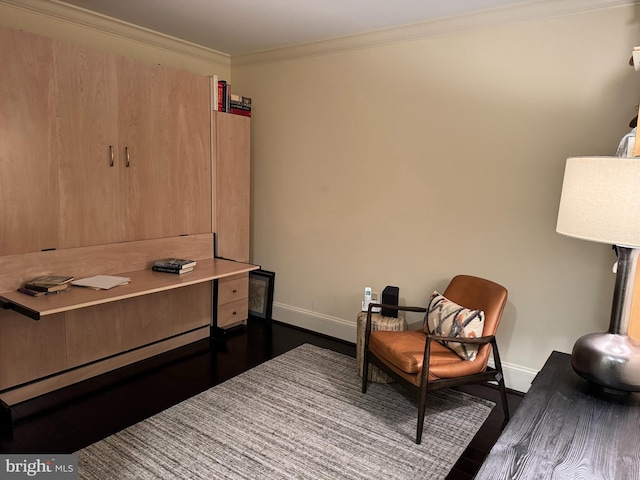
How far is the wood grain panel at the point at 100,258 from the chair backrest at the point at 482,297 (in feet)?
6.49

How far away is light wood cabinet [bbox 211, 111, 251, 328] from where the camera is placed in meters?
3.62

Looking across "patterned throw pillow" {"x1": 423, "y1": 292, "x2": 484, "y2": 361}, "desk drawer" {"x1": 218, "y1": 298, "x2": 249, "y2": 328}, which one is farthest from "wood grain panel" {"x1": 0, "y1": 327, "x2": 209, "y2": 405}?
"patterned throw pillow" {"x1": 423, "y1": 292, "x2": 484, "y2": 361}

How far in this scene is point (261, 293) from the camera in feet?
13.7

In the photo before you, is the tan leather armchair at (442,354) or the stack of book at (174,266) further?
the stack of book at (174,266)

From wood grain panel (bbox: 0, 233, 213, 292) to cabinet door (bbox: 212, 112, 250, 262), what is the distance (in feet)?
0.66

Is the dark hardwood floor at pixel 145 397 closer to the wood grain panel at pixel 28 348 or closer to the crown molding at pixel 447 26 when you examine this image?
the wood grain panel at pixel 28 348

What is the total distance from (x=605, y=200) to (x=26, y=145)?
2861mm

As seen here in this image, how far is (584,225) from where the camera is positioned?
163cm

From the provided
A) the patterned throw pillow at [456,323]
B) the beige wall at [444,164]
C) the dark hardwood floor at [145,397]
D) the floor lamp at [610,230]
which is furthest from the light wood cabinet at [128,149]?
the floor lamp at [610,230]

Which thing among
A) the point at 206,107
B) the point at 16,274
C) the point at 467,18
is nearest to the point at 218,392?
the point at 16,274

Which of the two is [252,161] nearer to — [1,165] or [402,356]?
[1,165]

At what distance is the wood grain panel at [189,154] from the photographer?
325cm

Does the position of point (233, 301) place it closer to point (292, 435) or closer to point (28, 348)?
point (28, 348)

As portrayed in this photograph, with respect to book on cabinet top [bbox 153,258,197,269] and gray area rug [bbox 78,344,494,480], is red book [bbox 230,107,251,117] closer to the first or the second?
book on cabinet top [bbox 153,258,197,269]
